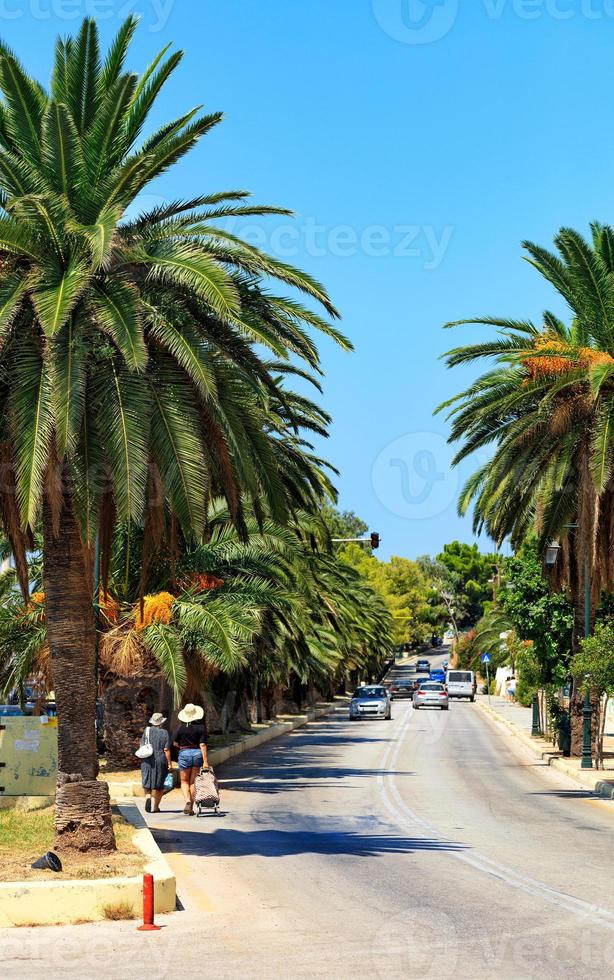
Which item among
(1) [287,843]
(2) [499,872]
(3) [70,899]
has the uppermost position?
(3) [70,899]

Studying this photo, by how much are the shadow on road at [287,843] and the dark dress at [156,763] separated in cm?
229

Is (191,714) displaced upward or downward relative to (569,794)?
upward

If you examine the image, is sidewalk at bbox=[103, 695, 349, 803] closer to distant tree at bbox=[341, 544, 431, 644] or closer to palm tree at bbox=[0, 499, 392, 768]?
palm tree at bbox=[0, 499, 392, 768]

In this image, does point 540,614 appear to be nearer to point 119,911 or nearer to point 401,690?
point 119,911

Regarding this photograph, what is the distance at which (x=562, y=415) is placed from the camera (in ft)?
81.7

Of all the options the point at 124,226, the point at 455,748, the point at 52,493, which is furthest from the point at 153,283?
the point at 455,748

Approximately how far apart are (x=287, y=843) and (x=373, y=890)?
4158mm

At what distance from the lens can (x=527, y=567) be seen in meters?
31.1

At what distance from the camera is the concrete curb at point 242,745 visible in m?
22.7

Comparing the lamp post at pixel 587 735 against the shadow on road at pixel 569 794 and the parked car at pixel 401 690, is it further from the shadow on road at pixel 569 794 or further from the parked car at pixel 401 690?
the parked car at pixel 401 690

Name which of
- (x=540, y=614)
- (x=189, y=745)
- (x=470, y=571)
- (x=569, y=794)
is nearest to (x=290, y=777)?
(x=569, y=794)

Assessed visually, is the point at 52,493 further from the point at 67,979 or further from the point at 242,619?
the point at 242,619

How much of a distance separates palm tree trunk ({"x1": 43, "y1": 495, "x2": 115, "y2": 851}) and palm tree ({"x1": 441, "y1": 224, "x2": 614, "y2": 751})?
1215 centimetres

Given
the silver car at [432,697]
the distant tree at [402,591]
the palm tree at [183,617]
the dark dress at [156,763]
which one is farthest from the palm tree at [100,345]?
the distant tree at [402,591]
